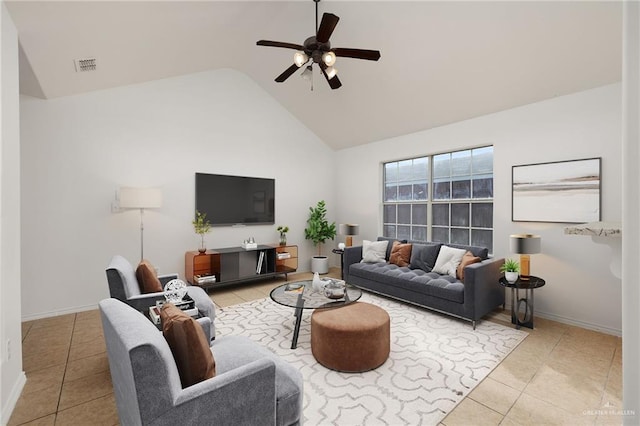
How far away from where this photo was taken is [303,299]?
116 inches

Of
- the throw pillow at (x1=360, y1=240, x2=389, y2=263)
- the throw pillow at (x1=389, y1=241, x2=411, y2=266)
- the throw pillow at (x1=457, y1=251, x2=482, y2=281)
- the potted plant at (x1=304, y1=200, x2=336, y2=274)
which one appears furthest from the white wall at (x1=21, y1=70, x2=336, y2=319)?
the throw pillow at (x1=457, y1=251, x2=482, y2=281)

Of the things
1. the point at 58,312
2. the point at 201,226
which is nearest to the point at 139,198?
the point at 201,226

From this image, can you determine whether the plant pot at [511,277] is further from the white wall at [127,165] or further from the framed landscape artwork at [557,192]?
the white wall at [127,165]

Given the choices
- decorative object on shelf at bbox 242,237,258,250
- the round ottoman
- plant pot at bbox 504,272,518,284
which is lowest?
the round ottoman

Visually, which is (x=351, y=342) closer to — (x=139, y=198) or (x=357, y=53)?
(x=357, y=53)

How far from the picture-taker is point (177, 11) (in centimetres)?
281

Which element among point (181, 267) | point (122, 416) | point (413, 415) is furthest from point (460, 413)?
point (181, 267)

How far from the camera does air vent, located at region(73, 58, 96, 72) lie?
9.91ft

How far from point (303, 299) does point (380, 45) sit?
3086 millimetres

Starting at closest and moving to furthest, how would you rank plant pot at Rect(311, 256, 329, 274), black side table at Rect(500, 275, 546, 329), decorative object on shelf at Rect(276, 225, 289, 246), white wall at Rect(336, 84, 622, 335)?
white wall at Rect(336, 84, 622, 335), black side table at Rect(500, 275, 546, 329), decorative object on shelf at Rect(276, 225, 289, 246), plant pot at Rect(311, 256, 329, 274)

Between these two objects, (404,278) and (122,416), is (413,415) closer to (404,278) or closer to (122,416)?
(122,416)

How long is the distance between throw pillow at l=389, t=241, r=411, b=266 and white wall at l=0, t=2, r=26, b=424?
13.5ft

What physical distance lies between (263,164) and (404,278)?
125 inches

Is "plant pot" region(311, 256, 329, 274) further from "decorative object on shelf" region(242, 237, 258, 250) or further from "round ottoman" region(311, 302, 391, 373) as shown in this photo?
"round ottoman" region(311, 302, 391, 373)
